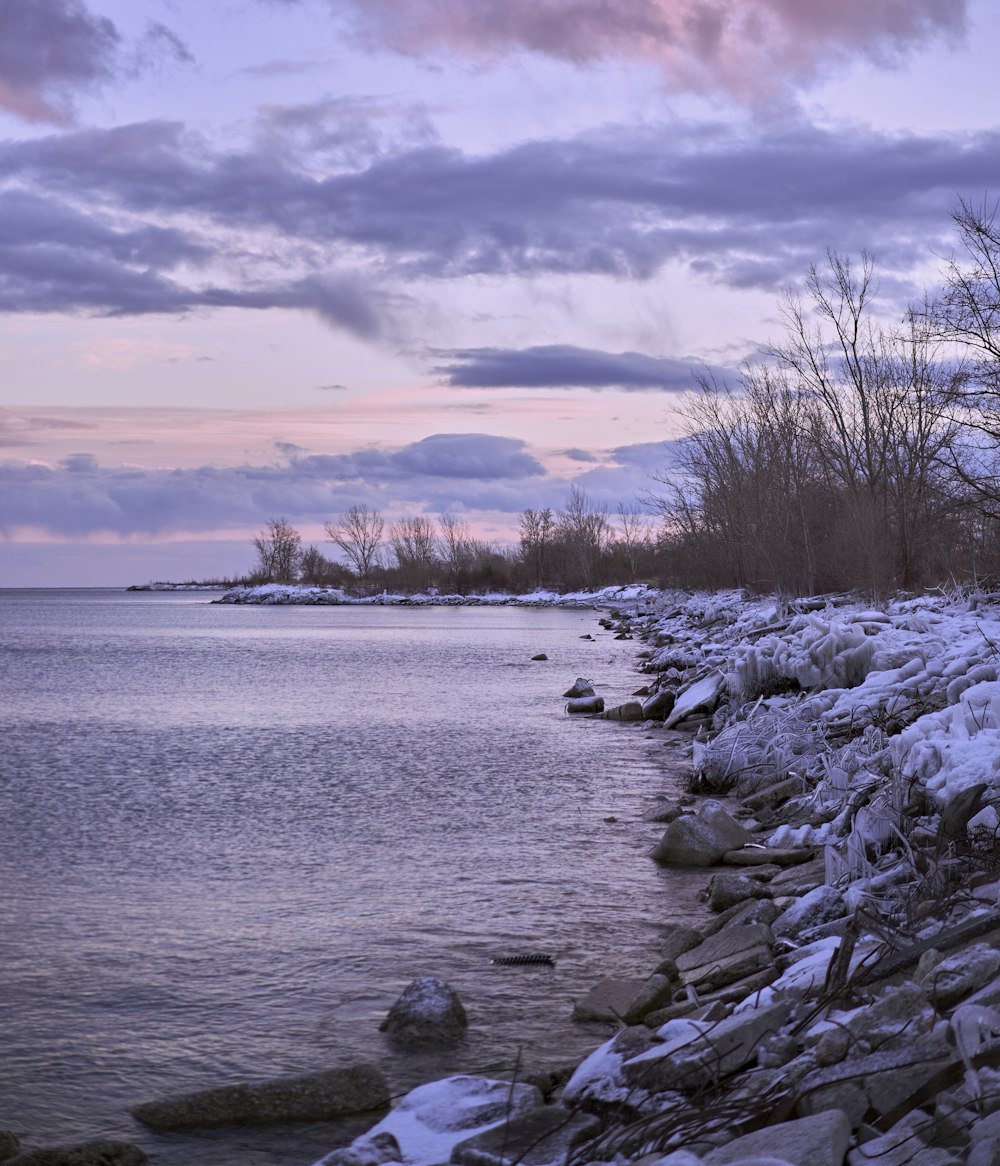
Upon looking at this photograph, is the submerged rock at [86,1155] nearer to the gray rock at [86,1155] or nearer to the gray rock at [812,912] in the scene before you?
the gray rock at [86,1155]

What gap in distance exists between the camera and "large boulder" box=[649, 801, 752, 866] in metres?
9.66

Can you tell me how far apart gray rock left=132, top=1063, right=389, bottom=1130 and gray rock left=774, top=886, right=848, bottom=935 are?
265 centimetres

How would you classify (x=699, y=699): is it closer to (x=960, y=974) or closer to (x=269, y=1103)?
(x=269, y=1103)

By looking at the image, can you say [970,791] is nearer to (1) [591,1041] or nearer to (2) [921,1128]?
(1) [591,1041]

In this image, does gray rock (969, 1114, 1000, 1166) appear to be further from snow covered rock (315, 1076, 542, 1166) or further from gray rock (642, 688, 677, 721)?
gray rock (642, 688, 677, 721)

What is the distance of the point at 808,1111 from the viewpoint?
145 inches

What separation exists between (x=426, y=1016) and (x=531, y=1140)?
1872 millimetres

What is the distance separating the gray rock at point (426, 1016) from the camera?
6.05m

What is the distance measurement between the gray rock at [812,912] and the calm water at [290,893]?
0.96m

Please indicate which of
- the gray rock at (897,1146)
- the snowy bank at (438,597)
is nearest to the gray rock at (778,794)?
the gray rock at (897,1146)

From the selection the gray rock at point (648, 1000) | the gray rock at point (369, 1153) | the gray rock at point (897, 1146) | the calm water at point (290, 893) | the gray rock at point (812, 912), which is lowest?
the calm water at point (290, 893)

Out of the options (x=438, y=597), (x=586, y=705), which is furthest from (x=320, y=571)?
(x=586, y=705)

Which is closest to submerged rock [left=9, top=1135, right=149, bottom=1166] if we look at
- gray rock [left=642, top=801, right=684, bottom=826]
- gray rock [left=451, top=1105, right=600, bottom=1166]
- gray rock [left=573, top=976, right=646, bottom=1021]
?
gray rock [left=451, top=1105, right=600, bottom=1166]

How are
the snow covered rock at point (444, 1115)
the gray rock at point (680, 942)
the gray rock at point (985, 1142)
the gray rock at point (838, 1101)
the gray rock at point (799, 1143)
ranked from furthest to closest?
the gray rock at point (680, 942) < the snow covered rock at point (444, 1115) < the gray rock at point (838, 1101) < the gray rock at point (799, 1143) < the gray rock at point (985, 1142)
